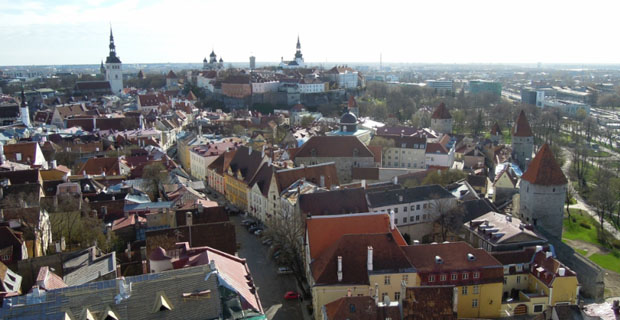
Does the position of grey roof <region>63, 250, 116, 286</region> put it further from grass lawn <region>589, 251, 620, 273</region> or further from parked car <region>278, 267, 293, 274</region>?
grass lawn <region>589, 251, 620, 273</region>

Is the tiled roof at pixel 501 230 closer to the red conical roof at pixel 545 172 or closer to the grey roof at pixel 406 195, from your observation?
the grey roof at pixel 406 195

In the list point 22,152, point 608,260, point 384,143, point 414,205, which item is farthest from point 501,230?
point 22,152

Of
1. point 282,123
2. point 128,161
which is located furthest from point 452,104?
point 128,161

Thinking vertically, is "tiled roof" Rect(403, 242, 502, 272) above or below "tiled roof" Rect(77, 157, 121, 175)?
below

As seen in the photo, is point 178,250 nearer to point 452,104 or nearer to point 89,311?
point 89,311

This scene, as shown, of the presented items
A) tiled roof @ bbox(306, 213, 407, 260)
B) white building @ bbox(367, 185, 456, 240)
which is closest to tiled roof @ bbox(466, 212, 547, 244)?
white building @ bbox(367, 185, 456, 240)

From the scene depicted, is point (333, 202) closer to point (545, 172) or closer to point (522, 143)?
point (545, 172)
